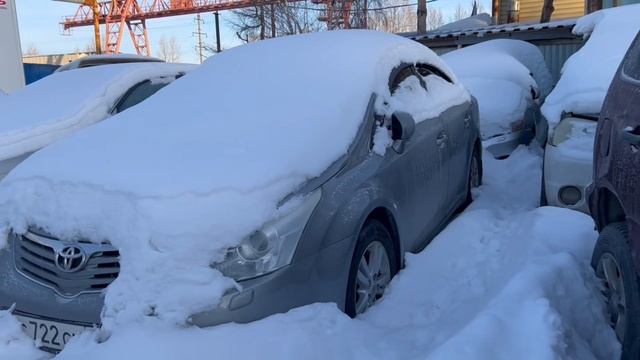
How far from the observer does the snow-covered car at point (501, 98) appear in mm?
6711

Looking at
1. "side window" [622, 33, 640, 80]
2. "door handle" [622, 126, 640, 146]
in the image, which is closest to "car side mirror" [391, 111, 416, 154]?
"side window" [622, 33, 640, 80]

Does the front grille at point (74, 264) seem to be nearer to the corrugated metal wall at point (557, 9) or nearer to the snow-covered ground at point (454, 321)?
the snow-covered ground at point (454, 321)

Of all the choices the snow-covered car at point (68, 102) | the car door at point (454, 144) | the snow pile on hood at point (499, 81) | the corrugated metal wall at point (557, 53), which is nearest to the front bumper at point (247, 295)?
the car door at point (454, 144)

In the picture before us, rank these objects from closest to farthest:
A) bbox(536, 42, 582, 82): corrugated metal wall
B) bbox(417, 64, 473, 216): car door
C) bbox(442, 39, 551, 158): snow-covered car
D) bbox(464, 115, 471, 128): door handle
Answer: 1. bbox(417, 64, 473, 216): car door
2. bbox(464, 115, 471, 128): door handle
3. bbox(442, 39, 551, 158): snow-covered car
4. bbox(536, 42, 582, 82): corrugated metal wall

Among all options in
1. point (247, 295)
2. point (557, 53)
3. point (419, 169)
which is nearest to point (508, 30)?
point (557, 53)

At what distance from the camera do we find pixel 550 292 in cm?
296

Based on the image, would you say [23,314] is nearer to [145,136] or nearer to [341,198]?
[145,136]

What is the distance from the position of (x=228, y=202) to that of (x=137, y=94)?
4.04 m

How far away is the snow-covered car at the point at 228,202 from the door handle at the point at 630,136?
119 centimetres

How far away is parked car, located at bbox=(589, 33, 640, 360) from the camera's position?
239cm

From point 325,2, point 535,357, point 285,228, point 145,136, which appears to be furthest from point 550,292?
point 325,2

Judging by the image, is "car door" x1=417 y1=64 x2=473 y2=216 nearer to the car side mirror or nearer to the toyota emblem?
the car side mirror

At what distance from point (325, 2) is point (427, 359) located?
1148 inches

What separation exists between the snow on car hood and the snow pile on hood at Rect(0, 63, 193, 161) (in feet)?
6.99
